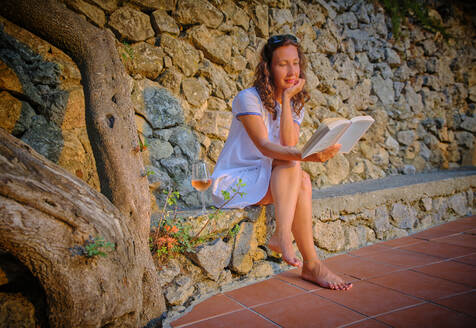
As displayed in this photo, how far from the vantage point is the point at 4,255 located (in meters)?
1.18

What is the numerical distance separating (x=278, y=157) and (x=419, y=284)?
1.02 metres

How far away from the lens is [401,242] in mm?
2598

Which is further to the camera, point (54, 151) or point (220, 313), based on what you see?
point (54, 151)

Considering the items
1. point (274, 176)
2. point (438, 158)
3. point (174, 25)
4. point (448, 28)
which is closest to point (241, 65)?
point (174, 25)

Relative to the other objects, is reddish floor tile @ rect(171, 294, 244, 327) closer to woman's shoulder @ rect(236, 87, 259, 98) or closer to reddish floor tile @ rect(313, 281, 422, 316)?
reddish floor tile @ rect(313, 281, 422, 316)

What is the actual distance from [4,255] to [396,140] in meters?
4.16

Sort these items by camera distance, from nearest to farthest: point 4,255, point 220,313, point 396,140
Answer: point 4,255 → point 220,313 → point 396,140

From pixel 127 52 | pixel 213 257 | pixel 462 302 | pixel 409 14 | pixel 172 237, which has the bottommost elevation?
pixel 462 302

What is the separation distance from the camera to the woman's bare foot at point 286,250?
1.67m

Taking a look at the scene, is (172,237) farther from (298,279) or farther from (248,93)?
(248,93)

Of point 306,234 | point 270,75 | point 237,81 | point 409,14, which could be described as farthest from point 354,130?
point 409,14

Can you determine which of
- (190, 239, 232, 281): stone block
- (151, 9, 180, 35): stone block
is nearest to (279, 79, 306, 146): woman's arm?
(190, 239, 232, 281): stone block

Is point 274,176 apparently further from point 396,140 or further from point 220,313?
point 396,140

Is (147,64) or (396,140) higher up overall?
(147,64)
